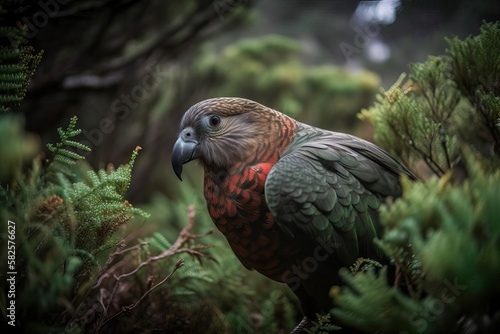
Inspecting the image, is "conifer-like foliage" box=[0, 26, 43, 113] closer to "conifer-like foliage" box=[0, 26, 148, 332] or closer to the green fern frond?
"conifer-like foliage" box=[0, 26, 148, 332]

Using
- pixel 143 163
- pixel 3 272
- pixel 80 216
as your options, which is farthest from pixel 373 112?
pixel 143 163

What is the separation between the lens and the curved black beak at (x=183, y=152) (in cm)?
124

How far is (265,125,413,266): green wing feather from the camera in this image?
1.08 metres

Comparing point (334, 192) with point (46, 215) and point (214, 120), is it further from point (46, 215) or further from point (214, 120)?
point (46, 215)

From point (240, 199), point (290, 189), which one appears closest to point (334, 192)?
point (290, 189)

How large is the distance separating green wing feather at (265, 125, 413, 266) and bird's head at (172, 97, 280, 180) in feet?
0.44

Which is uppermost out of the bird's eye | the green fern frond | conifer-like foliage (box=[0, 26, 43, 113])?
conifer-like foliage (box=[0, 26, 43, 113])

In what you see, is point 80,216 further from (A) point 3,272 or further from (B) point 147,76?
(B) point 147,76

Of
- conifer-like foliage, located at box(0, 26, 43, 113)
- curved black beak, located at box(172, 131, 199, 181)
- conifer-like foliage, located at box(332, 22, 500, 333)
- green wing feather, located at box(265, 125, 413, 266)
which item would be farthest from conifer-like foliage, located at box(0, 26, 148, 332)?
conifer-like foliage, located at box(332, 22, 500, 333)

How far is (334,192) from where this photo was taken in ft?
3.69

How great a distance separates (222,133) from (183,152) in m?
0.14

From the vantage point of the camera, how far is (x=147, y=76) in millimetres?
2598

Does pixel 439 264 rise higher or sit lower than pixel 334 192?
lower

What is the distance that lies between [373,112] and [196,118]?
0.64 m
